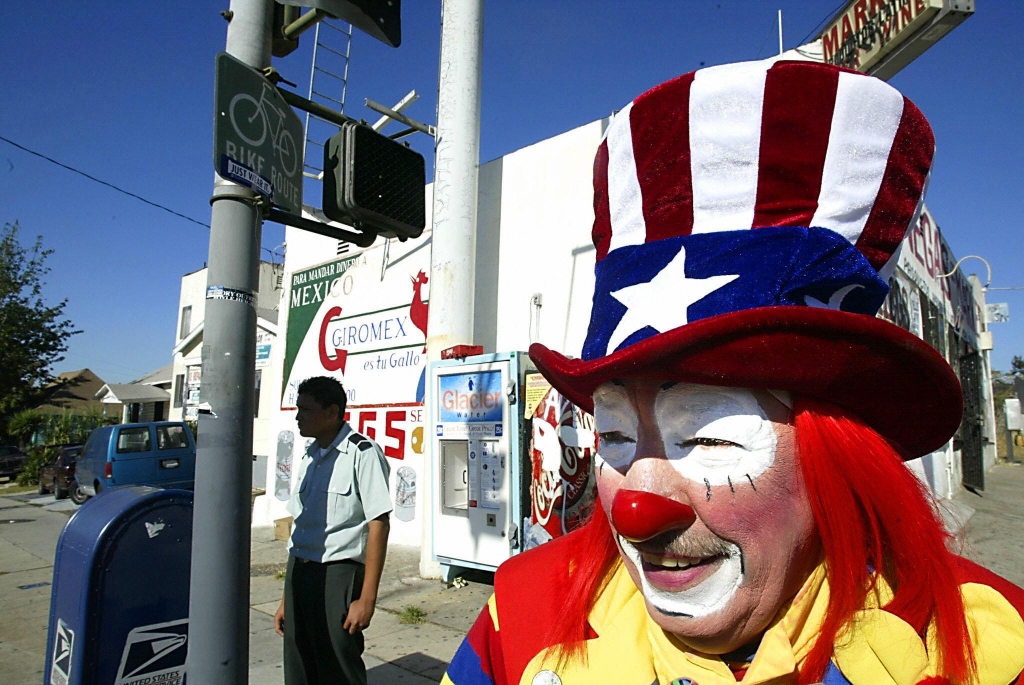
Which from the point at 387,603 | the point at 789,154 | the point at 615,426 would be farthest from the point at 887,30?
the point at 387,603

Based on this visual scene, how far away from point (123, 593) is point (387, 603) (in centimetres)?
331

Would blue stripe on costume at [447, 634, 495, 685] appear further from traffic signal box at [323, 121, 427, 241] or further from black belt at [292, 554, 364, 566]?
black belt at [292, 554, 364, 566]

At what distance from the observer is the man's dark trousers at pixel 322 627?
2.95 metres

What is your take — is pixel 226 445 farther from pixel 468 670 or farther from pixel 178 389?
pixel 178 389

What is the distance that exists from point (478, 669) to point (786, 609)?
609 mm

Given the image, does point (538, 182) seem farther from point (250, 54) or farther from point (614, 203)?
point (614, 203)

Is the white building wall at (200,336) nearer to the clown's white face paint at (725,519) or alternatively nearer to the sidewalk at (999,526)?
the clown's white face paint at (725,519)

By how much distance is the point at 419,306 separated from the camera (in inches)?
313

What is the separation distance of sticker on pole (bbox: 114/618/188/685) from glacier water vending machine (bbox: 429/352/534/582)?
3.05 metres

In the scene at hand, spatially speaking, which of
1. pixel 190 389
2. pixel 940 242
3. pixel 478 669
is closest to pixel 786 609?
pixel 478 669

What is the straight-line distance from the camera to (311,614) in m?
3.03

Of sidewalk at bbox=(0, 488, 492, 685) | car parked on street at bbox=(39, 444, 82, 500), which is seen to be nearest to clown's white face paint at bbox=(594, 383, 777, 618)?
sidewalk at bbox=(0, 488, 492, 685)

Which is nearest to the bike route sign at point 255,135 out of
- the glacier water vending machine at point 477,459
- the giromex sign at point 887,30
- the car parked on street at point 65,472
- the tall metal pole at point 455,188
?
the glacier water vending machine at point 477,459

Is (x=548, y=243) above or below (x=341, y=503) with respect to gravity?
above
